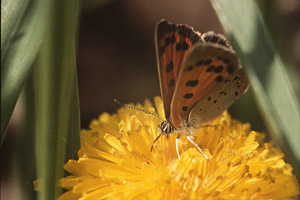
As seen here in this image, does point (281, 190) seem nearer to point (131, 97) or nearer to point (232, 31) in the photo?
point (232, 31)

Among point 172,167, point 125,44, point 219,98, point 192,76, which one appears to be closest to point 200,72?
point 192,76

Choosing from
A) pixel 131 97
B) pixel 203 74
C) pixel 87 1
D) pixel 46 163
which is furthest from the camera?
pixel 131 97

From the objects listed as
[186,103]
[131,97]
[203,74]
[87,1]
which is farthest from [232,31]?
[131,97]

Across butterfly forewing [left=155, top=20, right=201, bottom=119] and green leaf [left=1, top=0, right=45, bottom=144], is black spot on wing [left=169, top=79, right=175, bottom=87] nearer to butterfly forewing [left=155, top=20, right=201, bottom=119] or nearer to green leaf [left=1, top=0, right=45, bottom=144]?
butterfly forewing [left=155, top=20, right=201, bottom=119]

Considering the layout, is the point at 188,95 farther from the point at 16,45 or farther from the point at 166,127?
the point at 16,45

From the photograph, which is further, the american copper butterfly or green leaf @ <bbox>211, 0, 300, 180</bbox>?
the american copper butterfly

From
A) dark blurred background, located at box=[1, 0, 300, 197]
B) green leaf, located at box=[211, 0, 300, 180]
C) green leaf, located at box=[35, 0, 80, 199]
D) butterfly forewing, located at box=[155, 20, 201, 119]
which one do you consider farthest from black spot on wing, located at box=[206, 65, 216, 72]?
dark blurred background, located at box=[1, 0, 300, 197]

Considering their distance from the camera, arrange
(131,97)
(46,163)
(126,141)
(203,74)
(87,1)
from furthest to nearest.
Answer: (131,97) → (87,1) → (126,141) → (203,74) → (46,163)

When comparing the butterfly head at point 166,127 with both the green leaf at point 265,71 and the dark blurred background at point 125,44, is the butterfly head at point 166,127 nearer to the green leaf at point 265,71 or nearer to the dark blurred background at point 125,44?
the green leaf at point 265,71

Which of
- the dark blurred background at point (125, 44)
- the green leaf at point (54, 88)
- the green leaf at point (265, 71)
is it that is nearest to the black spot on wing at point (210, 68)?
the green leaf at point (265, 71)
